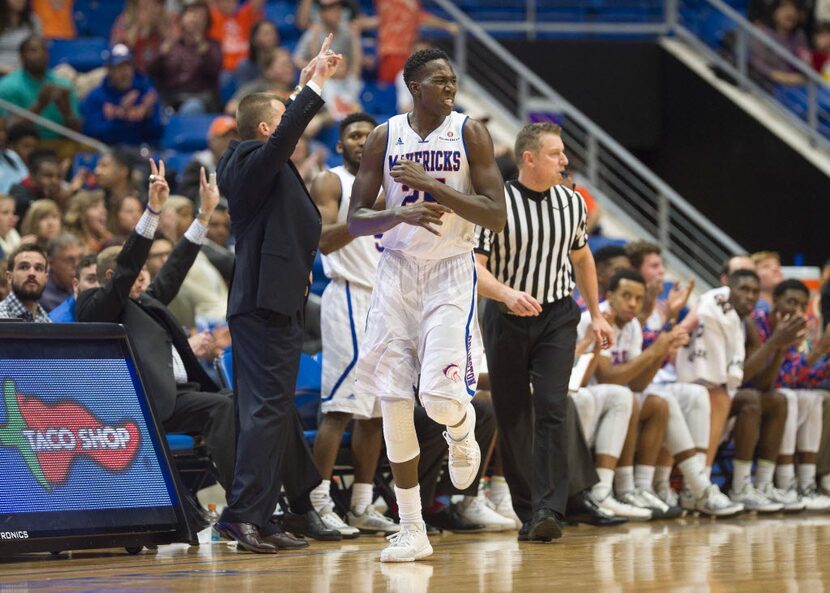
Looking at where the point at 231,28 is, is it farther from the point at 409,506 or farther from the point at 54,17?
the point at 409,506

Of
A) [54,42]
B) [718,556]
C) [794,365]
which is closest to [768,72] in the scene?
[794,365]

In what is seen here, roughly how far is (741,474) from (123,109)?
21.8ft

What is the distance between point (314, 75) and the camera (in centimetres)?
664

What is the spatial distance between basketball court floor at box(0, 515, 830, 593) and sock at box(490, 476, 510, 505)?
1.05 metres

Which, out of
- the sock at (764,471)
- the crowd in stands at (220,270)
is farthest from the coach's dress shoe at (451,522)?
the sock at (764,471)

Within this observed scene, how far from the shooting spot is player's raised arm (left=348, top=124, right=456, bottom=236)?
626 cm

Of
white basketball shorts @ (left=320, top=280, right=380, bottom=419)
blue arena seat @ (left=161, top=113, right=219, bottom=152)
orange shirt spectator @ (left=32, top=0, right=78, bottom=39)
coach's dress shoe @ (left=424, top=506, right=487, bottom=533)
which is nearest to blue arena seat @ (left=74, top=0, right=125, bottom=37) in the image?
orange shirt spectator @ (left=32, top=0, right=78, bottom=39)

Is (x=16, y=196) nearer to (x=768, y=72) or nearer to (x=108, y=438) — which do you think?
A: (x=108, y=438)

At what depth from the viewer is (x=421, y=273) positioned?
6.62m

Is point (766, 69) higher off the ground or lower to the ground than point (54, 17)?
lower

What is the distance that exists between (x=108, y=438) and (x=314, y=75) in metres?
1.97

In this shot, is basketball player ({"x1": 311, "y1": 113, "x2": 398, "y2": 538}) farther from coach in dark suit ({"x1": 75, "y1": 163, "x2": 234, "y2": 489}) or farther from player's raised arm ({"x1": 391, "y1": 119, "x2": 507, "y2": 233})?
player's raised arm ({"x1": 391, "y1": 119, "x2": 507, "y2": 233})

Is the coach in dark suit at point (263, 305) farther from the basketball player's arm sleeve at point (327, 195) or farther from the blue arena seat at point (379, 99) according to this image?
the blue arena seat at point (379, 99)

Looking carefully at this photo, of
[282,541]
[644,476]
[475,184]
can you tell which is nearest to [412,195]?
[475,184]
